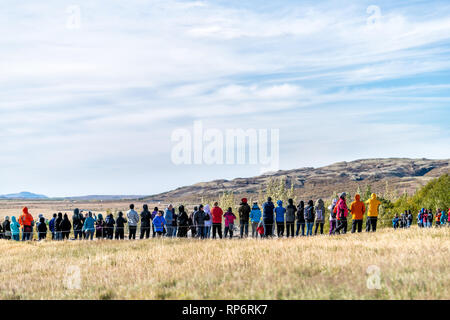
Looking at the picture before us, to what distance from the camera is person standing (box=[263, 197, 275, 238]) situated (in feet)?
81.1

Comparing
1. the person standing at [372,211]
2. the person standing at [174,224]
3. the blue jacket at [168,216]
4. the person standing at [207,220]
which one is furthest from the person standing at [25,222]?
the person standing at [372,211]

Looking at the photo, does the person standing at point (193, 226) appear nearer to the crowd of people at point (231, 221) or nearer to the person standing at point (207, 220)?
the crowd of people at point (231, 221)

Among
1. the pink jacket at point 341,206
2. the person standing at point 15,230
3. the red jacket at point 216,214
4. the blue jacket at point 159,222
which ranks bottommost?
the person standing at point 15,230

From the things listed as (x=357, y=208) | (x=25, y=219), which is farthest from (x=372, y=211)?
(x=25, y=219)

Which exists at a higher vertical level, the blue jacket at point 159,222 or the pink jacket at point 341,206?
the pink jacket at point 341,206

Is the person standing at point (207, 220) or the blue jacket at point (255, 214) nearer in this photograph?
the blue jacket at point (255, 214)

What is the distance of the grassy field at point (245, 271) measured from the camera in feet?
35.0

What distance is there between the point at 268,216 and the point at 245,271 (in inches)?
461

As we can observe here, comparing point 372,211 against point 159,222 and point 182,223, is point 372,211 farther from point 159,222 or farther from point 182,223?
point 159,222

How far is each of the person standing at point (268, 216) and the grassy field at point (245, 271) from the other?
397cm

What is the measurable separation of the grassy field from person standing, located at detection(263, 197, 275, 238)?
13.0ft

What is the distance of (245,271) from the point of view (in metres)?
13.4

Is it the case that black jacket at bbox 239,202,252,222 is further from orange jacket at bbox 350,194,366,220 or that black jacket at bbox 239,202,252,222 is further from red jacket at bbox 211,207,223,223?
orange jacket at bbox 350,194,366,220
